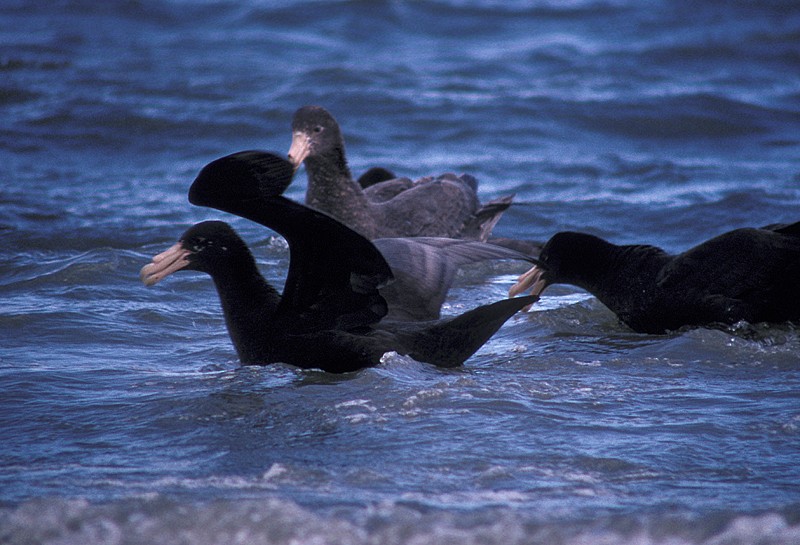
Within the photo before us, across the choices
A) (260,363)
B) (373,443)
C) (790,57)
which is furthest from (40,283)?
(790,57)

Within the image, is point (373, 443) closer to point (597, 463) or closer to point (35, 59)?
point (597, 463)

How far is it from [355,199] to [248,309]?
343cm

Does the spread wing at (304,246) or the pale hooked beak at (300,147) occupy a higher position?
the pale hooked beak at (300,147)

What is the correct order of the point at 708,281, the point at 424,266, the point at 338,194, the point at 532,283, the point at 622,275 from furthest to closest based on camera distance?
the point at 338,194 → the point at 532,283 → the point at 622,275 → the point at 708,281 → the point at 424,266

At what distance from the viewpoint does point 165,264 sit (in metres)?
6.83

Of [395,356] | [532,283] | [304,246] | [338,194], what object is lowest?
[395,356]

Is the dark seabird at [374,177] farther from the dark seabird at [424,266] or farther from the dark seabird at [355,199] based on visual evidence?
the dark seabird at [424,266]

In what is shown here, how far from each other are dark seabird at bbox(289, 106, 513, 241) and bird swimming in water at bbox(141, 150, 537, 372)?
9.81ft

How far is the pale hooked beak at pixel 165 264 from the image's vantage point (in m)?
6.76

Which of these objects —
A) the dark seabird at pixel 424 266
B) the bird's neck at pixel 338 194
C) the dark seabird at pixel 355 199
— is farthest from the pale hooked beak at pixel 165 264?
the bird's neck at pixel 338 194

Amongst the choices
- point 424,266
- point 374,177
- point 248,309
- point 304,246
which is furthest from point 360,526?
point 374,177

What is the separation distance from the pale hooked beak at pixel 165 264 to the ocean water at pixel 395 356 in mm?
560

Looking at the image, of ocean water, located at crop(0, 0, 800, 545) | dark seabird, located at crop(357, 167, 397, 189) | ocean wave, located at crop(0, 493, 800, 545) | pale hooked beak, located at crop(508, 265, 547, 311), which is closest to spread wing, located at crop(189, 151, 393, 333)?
ocean water, located at crop(0, 0, 800, 545)

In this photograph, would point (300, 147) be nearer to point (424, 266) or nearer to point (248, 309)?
point (424, 266)
